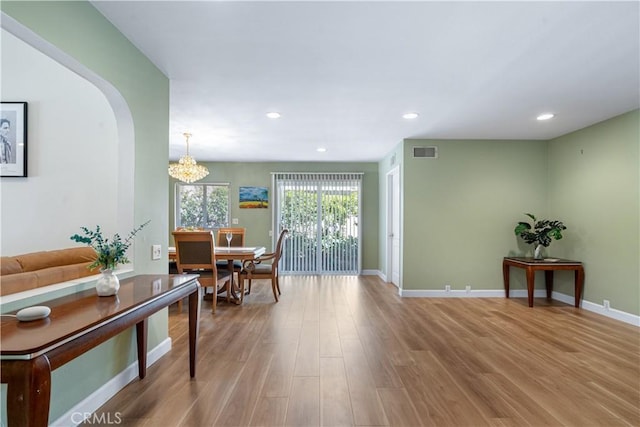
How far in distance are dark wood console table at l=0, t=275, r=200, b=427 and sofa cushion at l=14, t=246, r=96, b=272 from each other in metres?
0.56

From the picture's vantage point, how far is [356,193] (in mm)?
7520

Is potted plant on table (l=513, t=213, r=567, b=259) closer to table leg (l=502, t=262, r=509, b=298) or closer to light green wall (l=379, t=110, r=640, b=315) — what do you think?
light green wall (l=379, t=110, r=640, b=315)

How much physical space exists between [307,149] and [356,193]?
6.19ft

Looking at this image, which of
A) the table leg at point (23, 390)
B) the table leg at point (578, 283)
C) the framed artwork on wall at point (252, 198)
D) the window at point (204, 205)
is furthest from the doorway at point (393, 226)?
the table leg at point (23, 390)

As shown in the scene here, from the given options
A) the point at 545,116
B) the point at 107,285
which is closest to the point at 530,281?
the point at 545,116

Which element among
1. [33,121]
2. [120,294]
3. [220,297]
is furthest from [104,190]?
[220,297]

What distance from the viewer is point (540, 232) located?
4918 mm

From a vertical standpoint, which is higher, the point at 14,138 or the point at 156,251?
the point at 14,138

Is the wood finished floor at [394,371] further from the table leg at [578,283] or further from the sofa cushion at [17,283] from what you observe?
the sofa cushion at [17,283]

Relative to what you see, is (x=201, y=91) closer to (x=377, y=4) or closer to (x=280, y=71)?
(x=280, y=71)

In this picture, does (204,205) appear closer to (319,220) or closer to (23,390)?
(319,220)

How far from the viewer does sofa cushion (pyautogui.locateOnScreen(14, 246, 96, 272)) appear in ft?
7.16

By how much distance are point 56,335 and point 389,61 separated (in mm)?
2755

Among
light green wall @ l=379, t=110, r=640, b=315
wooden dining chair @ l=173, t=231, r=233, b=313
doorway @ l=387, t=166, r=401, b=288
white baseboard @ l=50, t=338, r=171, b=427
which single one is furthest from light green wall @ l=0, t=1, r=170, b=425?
doorway @ l=387, t=166, r=401, b=288
